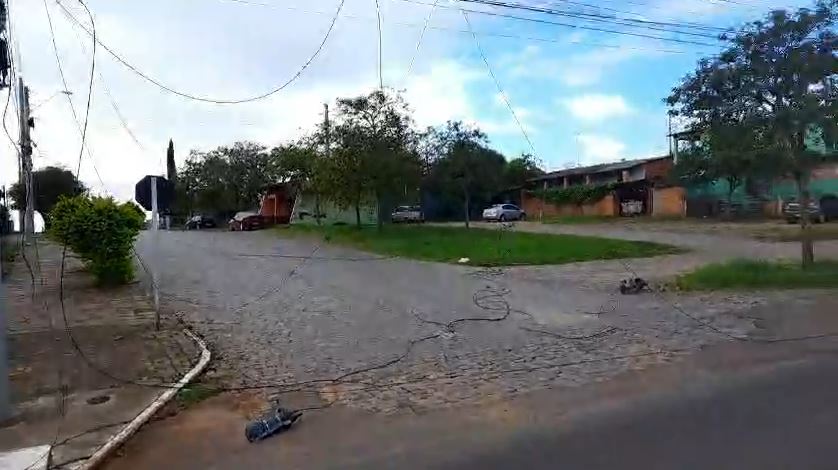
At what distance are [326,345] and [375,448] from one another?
397 cm

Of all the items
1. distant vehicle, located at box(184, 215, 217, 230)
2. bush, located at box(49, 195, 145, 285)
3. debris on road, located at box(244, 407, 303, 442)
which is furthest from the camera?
distant vehicle, located at box(184, 215, 217, 230)

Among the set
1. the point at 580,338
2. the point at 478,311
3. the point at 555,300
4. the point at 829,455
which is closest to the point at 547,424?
the point at 829,455

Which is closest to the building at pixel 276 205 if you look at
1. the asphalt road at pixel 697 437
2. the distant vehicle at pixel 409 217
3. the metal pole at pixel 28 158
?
the distant vehicle at pixel 409 217

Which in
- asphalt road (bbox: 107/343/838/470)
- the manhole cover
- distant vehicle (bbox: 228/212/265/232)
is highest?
distant vehicle (bbox: 228/212/265/232)

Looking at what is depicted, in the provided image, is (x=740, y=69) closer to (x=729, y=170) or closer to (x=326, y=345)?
(x=729, y=170)

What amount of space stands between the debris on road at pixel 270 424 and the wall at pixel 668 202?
35.3m

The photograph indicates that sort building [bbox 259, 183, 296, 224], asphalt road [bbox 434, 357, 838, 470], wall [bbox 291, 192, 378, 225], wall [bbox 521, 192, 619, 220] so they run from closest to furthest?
asphalt road [bbox 434, 357, 838, 470]
wall [bbox 291, 192, 378, 225]
wall [bbox 521, 192, 619, 220]
building [bbox 259, 183, 296, 224]

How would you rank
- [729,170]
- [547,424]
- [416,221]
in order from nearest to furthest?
[547,424] → [729,170] → [416,221]

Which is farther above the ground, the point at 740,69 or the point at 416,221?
the point at 740,69

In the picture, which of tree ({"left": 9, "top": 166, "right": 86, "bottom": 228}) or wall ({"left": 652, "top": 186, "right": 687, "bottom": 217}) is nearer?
tree ({"left": 9, "top": 166, "right": 86, "bottom": 228})

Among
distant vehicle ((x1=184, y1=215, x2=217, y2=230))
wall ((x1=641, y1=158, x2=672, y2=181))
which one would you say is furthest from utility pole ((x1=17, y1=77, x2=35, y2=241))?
distant vehicle ((x1=184, y1=215, x2=217, y2=230))

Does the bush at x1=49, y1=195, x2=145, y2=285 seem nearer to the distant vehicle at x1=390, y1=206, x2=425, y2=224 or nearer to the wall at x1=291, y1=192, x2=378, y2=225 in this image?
the wall at x1=291, y1=192, x2=378, y2=225

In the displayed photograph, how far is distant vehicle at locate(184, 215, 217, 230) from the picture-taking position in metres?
53.4

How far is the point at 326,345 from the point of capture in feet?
29.6
